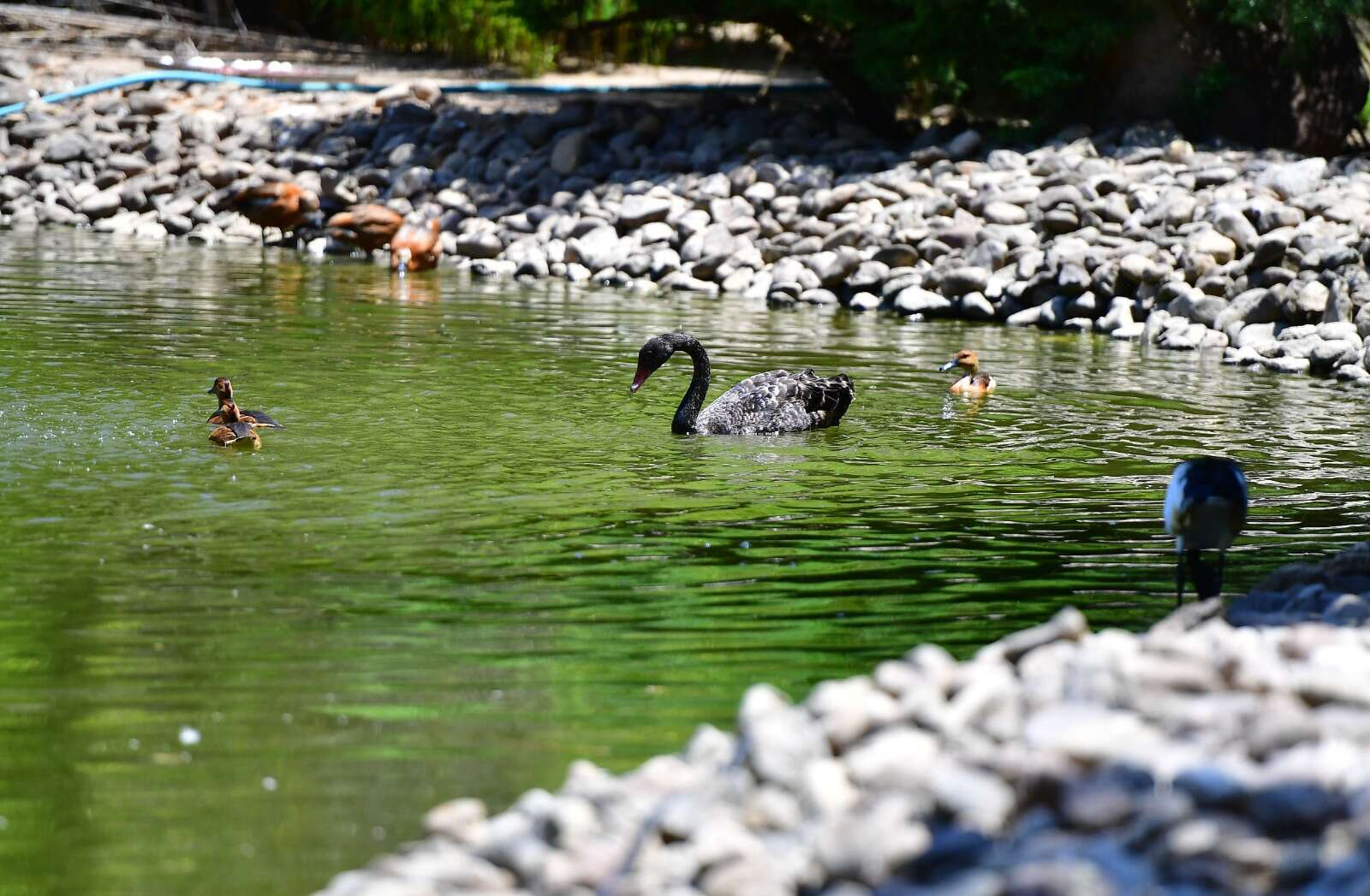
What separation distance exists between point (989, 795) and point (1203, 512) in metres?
2.99

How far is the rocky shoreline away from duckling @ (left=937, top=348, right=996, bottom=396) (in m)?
3.93

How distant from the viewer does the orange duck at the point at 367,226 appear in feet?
81.7

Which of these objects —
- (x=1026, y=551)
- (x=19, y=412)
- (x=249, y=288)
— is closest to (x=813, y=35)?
(x=249, y=288)

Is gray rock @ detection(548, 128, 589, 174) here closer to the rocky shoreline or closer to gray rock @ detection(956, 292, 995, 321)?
the rocky shoreline

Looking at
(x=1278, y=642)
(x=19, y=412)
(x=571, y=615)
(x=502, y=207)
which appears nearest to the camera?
(x=1278, y=642)

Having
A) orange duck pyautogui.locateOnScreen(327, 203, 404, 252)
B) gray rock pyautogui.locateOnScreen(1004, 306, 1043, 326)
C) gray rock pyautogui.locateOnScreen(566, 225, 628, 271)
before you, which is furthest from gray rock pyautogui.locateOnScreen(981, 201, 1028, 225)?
orange duck pyautogui.locateOnScreen(327, 203, 404, 252)

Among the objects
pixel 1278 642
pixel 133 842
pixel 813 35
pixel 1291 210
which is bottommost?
pixel 133 842

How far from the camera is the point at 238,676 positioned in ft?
21.1

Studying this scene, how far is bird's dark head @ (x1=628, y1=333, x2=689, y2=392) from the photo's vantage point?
41.5 feet

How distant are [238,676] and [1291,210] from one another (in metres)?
16.2

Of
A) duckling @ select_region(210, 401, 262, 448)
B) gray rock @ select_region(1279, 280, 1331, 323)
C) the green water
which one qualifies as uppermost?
gray rock @ select_region(1279, 280, 1331, 323)

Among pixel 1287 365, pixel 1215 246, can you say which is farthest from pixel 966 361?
pixel 1215 246

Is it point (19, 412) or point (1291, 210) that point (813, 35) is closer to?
point (1291, 210)

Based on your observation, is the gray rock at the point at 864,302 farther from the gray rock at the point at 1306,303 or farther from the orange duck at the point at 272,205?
the orange duck at the point at 272,205
